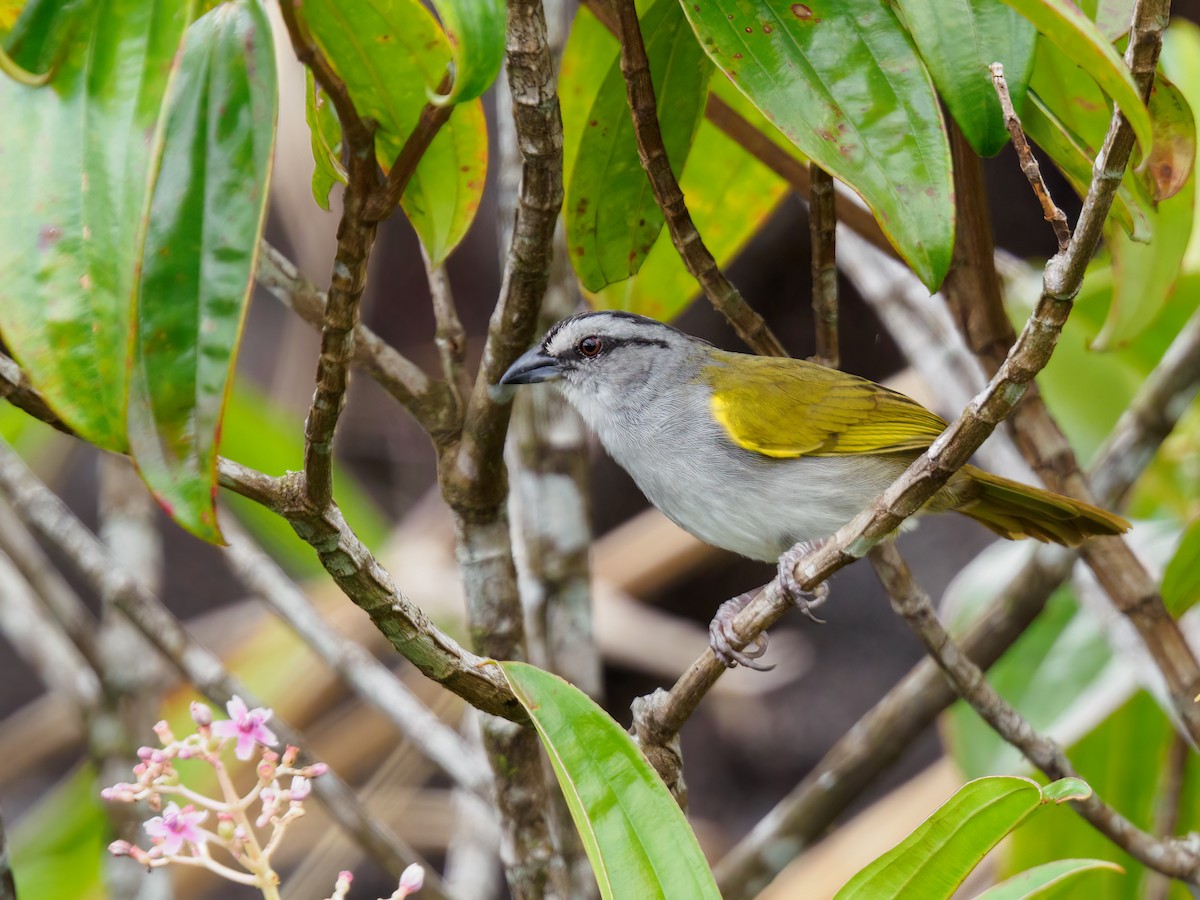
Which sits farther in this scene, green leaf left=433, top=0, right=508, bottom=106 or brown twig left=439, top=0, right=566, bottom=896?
brown twig left=439, top=0, right=566, bottom=896

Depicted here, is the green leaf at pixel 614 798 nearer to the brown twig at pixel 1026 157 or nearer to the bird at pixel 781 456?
the brown twig at pixel 1026 157

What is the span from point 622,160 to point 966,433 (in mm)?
874

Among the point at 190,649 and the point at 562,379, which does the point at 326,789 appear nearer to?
the point at 190,649

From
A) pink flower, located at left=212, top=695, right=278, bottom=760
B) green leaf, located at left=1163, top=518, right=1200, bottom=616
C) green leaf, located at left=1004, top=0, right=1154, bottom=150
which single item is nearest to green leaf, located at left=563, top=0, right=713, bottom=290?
green leaf, located at left=1004, top=0, right=1154, bottom=150

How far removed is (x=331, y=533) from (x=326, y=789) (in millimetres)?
1053

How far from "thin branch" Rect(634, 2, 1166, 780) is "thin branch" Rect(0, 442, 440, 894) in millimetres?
887

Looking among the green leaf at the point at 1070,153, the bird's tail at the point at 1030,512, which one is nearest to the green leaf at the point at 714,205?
the bird's tail at the point at 1030,512

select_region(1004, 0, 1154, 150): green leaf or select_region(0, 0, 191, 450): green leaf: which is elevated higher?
select_region(1004, 0, 1154, 150): green leaf

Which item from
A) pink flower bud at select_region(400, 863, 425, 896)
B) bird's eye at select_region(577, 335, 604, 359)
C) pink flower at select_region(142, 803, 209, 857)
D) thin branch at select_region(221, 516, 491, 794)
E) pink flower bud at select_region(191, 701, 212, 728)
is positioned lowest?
thin branch at select_region(221, 516, 491, 794)

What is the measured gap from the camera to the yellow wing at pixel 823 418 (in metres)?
2.56

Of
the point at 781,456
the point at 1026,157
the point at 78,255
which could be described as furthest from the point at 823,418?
the point at 78,255

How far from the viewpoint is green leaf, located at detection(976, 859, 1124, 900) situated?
1390 millimetres

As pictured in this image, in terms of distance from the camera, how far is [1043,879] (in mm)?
1421

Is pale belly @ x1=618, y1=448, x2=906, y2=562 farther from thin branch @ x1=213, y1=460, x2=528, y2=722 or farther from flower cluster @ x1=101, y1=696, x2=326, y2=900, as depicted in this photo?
flower cluster @ x1=101, y1=696, x2=326, y2=900
